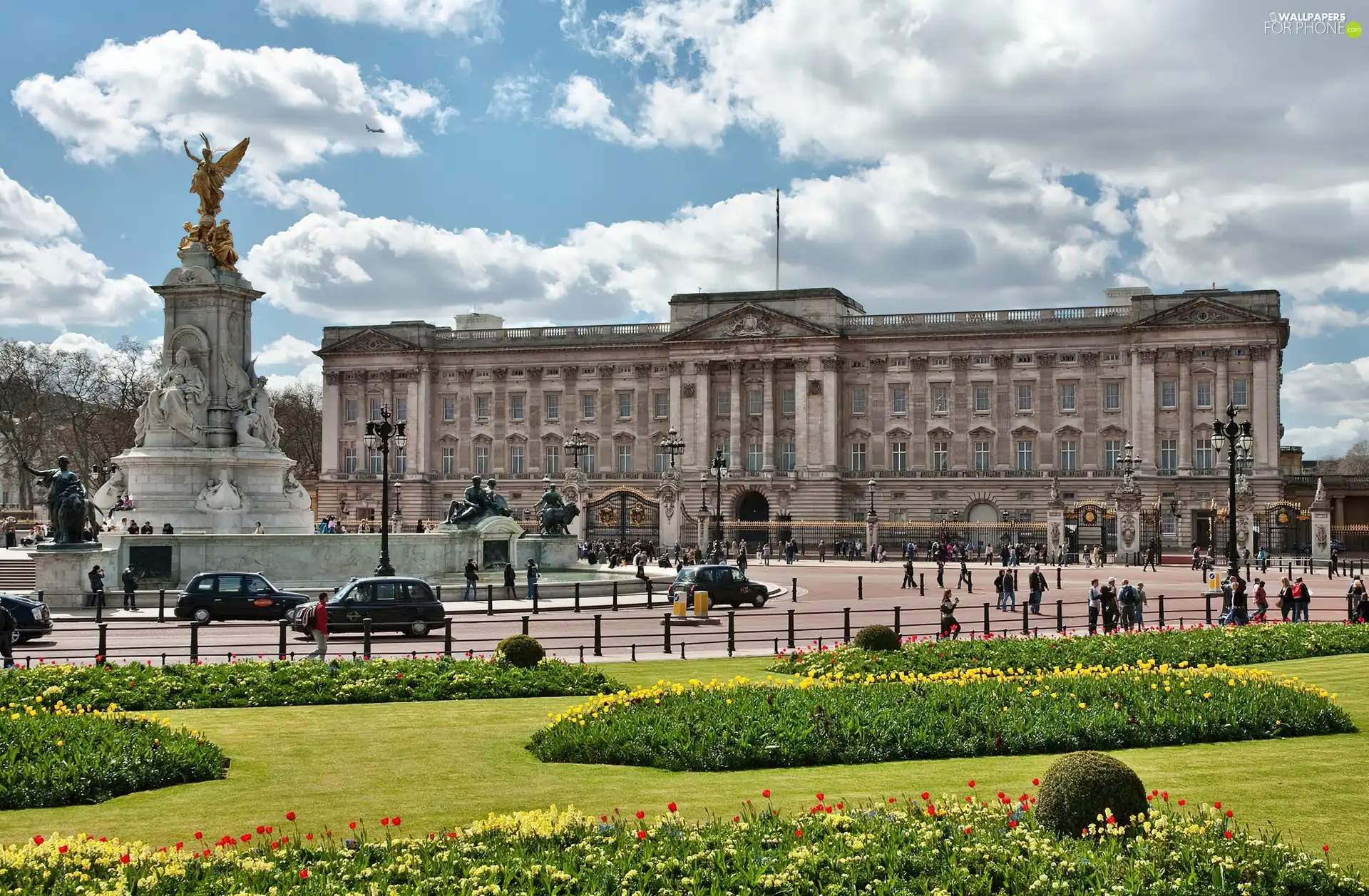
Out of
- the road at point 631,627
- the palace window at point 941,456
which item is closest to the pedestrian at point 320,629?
the road at point 631,627

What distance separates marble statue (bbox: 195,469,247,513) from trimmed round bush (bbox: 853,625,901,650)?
26.5m

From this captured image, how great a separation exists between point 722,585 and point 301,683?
902 inches

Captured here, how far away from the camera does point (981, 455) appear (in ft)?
326

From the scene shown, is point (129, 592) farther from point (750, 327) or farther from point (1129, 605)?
point (750, 327)

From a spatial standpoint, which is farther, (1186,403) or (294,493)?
(1186,403)

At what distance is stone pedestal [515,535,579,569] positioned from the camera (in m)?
50.0

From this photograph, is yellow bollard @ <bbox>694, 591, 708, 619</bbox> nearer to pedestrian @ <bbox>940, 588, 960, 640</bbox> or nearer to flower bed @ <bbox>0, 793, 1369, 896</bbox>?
pedestrian @ <bbox>940, 588, 960, 640</bbox>

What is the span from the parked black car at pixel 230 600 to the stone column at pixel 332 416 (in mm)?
78185

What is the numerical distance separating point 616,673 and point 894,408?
80.0 meters

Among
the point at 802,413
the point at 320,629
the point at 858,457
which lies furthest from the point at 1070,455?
the point at 320,629

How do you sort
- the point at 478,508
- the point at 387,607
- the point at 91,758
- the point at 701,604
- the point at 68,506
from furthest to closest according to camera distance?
the point at 478,508 → the point at 68,506 → the point at 701,604 → the point at 387,607 → the point at 91,758

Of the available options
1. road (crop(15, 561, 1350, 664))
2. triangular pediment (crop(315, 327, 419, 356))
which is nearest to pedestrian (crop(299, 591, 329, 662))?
road (crop(15, 561, 1350, 664))

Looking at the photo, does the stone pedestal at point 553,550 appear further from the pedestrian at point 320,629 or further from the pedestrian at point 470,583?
the pedestrian at point 320,629

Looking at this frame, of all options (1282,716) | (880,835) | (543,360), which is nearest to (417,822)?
(880,835)
